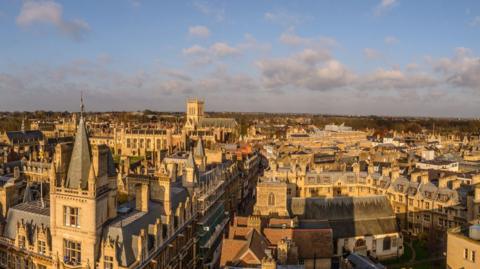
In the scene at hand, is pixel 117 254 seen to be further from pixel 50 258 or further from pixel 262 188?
pixel 262 188

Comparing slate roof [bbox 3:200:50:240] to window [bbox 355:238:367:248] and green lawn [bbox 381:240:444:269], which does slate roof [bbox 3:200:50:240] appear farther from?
green lawn [bbox 381:240:444:269]

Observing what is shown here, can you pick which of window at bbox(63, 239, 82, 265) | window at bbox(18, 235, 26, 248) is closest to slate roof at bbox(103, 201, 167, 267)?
window at bbox(63, 239, 82, 265)

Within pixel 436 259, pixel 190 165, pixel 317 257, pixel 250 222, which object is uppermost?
pixel 190 165

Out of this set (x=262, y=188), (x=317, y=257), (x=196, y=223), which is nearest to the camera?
(x=317, y=257)

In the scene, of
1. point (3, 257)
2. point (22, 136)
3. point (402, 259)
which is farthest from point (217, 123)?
point (3, 257)

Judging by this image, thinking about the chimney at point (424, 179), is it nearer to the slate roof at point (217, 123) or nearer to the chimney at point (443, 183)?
the chimney at point (443, 183)

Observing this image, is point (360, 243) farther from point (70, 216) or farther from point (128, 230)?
point (70, 216)

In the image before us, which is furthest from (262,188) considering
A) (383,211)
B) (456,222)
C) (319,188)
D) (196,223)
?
(456,222)

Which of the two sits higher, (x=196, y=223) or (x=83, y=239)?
(x=83, y=239)
